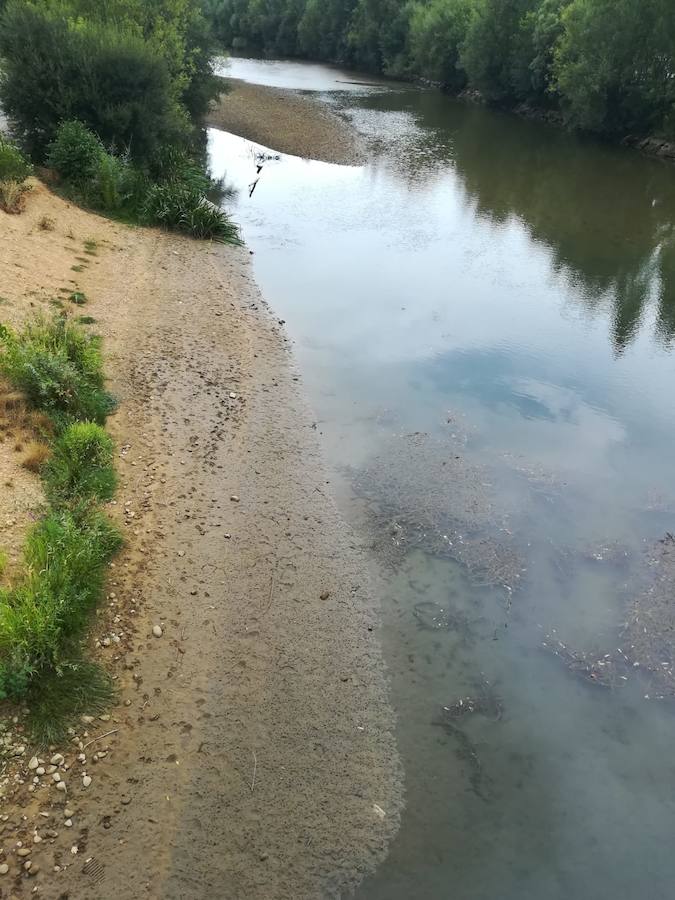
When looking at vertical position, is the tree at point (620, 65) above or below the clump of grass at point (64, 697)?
above

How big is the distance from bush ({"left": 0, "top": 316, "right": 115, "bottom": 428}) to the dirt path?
18.6 inches

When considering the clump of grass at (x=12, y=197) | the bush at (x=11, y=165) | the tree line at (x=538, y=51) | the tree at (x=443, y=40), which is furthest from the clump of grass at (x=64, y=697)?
the tree at (x=443, y=40)

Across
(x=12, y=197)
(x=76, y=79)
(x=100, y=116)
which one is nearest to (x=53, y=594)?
(x=12, y=197)

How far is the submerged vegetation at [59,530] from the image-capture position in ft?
19.2

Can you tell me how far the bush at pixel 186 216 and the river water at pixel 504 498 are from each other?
108 centimetres

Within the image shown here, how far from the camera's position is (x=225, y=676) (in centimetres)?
657

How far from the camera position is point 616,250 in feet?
64.4

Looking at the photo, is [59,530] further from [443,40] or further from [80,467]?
[443,40]

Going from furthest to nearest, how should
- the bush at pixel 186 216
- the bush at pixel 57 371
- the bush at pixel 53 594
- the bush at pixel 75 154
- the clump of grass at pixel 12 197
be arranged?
the bush at pixel 75 154
the bush at pixel 186 216
the clump of grass at pixel 12 197
the bush at pixel 57 371
the bush at pixel 53 594

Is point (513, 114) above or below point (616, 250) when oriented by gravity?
above

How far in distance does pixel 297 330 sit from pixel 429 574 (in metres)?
7.05

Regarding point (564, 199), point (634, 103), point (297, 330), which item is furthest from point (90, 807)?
point (634, 103)

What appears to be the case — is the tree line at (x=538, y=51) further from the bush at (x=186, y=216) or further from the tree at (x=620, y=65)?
the bush at (x=186, y=216)

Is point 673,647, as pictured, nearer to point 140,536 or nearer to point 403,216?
point 140,536
